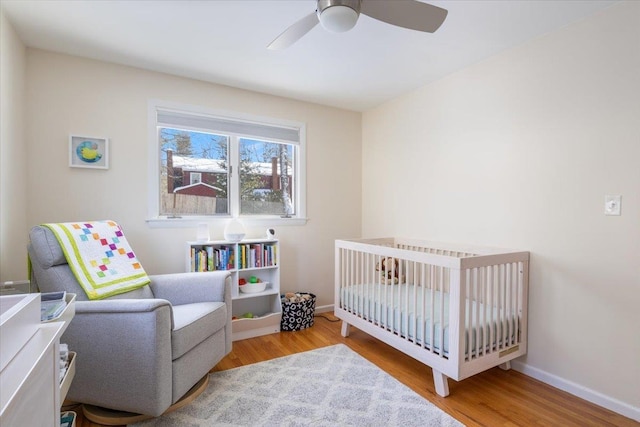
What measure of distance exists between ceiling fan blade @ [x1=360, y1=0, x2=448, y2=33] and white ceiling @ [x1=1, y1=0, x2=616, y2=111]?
451 millimetres

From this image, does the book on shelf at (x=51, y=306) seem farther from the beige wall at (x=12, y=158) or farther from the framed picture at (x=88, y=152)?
the framed picture at (x=88, y=152)

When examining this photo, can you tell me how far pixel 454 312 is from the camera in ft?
6.13

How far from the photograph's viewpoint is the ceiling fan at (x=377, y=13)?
1.36m

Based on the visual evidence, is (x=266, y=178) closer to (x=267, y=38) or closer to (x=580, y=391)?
(x=267, y=38)

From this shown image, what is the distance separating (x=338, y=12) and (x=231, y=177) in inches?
80.0

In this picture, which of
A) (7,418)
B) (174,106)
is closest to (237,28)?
(174,106)

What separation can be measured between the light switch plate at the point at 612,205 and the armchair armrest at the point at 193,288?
2398 mm

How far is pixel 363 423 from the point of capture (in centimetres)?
168

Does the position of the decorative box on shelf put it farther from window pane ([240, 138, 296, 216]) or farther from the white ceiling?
the white ceiling

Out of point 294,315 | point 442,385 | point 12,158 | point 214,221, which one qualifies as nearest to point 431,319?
point 442,385

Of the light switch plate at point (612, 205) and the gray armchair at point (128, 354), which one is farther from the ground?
the light switch plate at point (612, 205)

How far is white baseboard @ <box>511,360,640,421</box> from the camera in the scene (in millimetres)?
1757

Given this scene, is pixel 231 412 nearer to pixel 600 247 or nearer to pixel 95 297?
pixel 95 297

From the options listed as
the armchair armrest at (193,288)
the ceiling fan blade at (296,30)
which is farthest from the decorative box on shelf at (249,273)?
the ceiling fan blade at (296,30)
